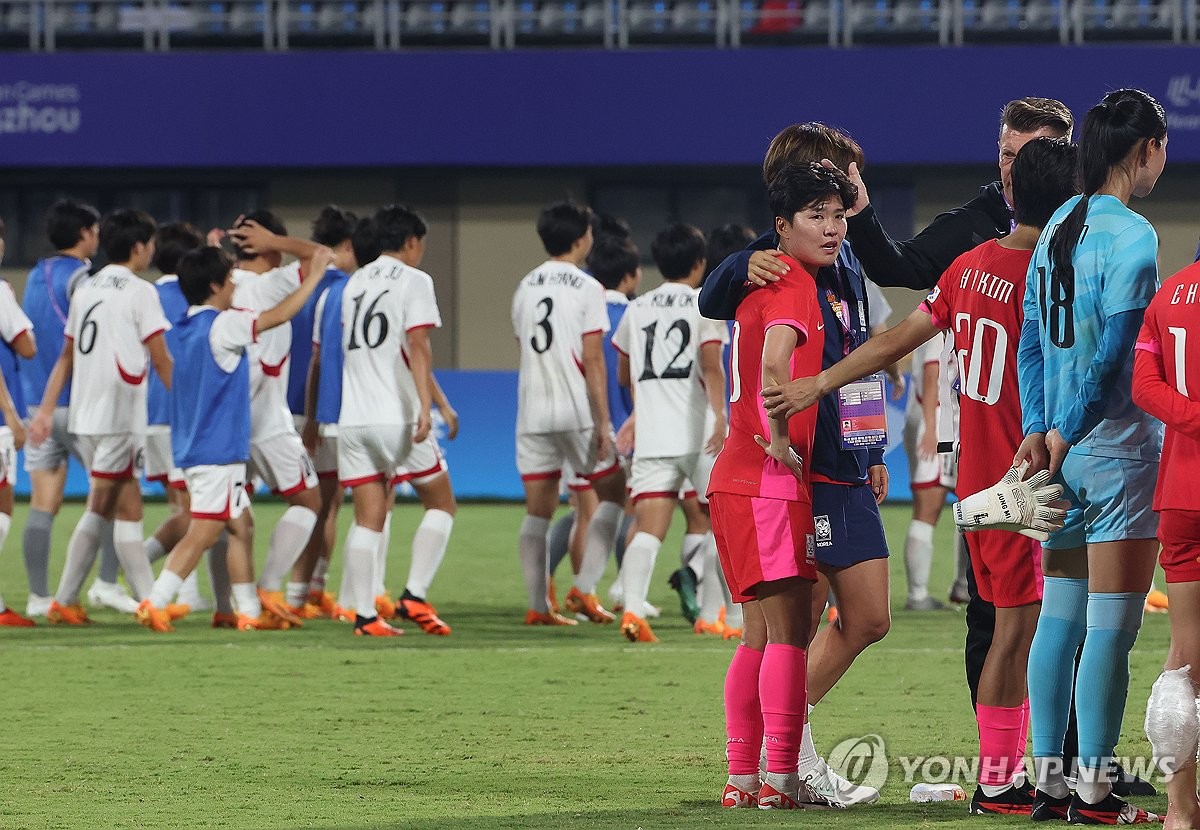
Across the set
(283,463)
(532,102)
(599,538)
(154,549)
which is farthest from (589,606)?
(532,102)

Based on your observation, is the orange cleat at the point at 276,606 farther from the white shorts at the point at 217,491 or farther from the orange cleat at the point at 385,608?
the white shorts at the point at 217,491

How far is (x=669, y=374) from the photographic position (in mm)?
8984

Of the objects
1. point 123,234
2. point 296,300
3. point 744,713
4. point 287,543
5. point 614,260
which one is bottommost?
point 287,543

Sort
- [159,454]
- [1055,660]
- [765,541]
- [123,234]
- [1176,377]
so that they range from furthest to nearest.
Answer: [159,454]
[123,234]
[765,541]
[1055,660]
[1176,377]

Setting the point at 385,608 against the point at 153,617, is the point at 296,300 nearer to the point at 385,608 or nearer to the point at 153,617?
the point at 153,617

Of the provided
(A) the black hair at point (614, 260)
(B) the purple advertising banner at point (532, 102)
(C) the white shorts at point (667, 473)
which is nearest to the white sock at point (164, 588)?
(C) the white shorts at point (667, 473)

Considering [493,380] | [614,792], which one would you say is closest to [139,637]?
[614,792]

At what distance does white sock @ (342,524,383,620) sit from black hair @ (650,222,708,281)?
6.49 feet

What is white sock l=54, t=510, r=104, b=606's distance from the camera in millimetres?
9414

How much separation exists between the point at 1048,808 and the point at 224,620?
5753 mm

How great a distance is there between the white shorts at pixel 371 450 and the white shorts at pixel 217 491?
0.52m

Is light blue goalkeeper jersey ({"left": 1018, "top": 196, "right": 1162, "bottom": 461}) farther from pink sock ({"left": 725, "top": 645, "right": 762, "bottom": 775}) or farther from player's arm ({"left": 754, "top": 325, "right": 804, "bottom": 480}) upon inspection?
pink sock ({"left": 725, "top": 645, "right": 762, "bottom": 775})

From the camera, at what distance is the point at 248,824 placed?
4617 millimetres

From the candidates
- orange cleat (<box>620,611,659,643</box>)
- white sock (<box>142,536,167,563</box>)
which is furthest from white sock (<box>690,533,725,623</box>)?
white sock (<box>142,536,167,563</box>)
